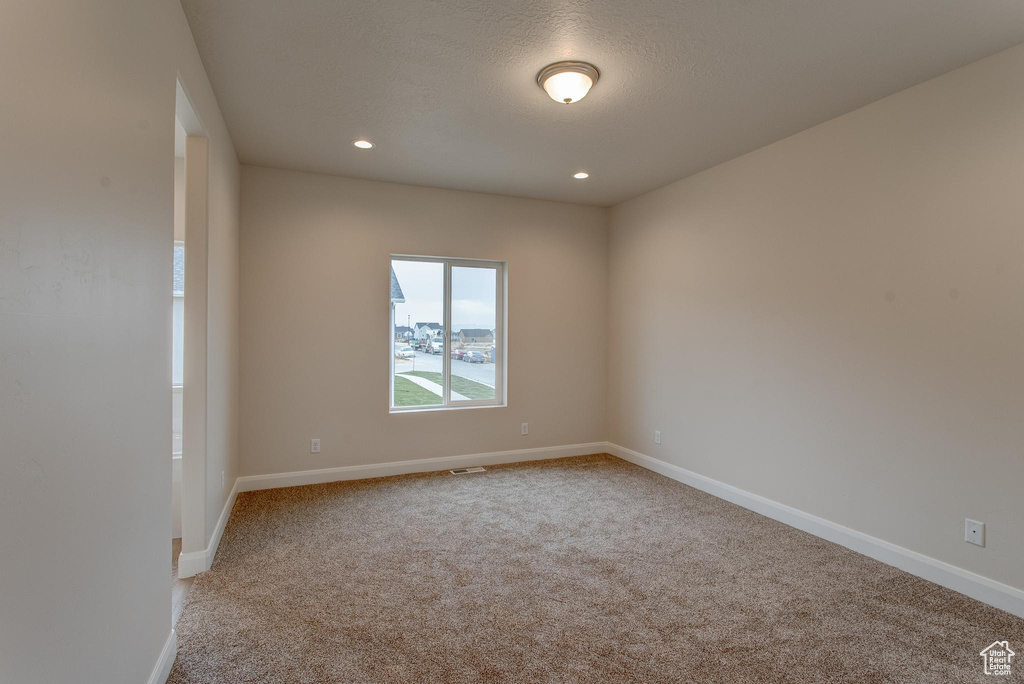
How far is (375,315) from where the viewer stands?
4.58 metres

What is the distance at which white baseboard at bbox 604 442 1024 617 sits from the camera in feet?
8.10

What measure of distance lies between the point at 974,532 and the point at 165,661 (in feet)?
12.0

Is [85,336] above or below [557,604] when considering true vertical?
above

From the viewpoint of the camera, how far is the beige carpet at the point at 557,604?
2008 mm

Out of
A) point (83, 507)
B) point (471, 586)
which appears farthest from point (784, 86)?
point (83, 507)

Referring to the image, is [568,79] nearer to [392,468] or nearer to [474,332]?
[474,332]

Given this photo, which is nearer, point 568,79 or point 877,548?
point 568,79

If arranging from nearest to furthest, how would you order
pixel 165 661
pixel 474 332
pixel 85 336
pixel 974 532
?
pixel 85 336 → pixel 165 661 → pixel 974 532 → pixel 474 332

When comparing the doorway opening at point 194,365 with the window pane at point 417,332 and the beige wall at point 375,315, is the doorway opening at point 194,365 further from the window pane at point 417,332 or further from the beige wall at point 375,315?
the window pane at point 417,332

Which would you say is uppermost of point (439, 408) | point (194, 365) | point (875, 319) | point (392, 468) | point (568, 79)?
point (568, 79)

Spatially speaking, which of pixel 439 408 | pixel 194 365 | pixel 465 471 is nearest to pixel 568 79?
pixel 194 365

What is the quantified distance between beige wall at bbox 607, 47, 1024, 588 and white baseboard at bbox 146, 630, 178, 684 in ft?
11.7

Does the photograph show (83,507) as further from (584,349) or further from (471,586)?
(584,349)

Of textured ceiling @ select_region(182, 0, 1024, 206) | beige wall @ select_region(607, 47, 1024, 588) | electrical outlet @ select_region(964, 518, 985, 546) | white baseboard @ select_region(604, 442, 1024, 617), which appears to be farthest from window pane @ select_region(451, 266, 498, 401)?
electrical outlet @ select_region(964, 518, 985, 546)
